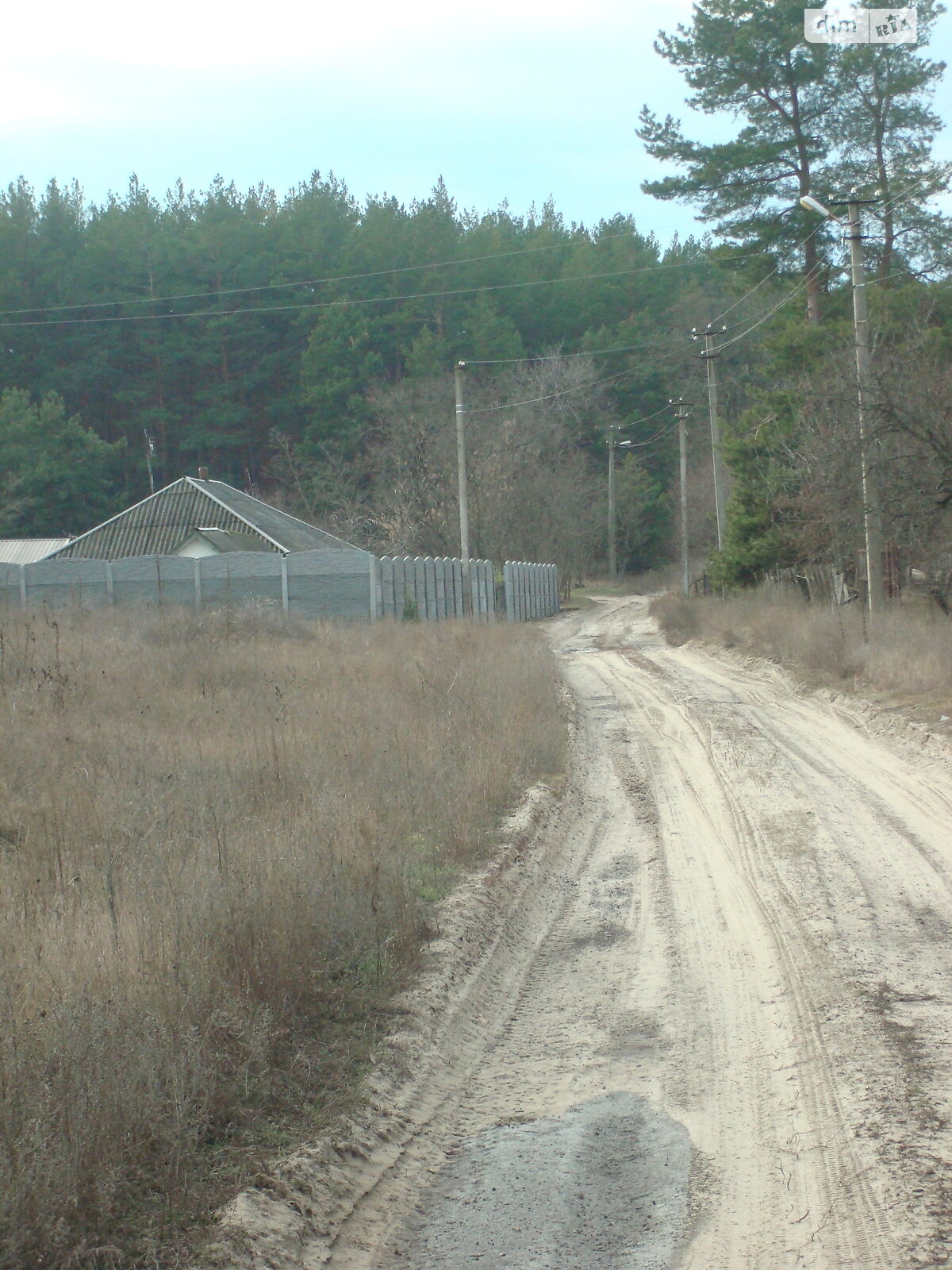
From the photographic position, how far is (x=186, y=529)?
3894cm

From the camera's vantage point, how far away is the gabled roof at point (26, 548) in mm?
48875

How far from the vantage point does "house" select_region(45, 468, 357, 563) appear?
38062 millimetres

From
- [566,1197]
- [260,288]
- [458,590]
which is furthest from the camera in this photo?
[260,288]

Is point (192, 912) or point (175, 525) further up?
point (175, 525)

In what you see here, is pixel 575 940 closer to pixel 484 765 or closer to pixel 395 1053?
pixel 395 1053

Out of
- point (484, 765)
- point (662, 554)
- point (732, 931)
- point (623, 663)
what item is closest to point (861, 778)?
point (484, 765)

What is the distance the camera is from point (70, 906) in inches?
209

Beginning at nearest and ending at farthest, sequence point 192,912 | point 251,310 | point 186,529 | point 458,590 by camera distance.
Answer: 1. point 192,912
2. point 458,590
3. point 186,529
4. point 251,310

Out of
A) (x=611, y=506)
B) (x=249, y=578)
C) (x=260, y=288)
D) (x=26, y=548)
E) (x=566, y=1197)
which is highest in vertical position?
(x=260, y=288)

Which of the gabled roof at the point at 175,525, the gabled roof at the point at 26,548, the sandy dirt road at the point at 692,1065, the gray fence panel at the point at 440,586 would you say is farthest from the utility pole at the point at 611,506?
the sandy dirt road at the point at 692,1065

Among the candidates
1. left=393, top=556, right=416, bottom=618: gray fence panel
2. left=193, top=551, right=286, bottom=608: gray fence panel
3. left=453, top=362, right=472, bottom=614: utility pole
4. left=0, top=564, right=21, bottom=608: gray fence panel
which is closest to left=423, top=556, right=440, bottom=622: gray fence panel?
left=453, top=362, right=472, bottom=614: utility pole

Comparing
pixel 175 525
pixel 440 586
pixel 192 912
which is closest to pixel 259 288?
pixel 175 525

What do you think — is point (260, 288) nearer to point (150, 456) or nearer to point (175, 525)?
point (150, 456)

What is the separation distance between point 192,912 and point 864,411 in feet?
54.9
